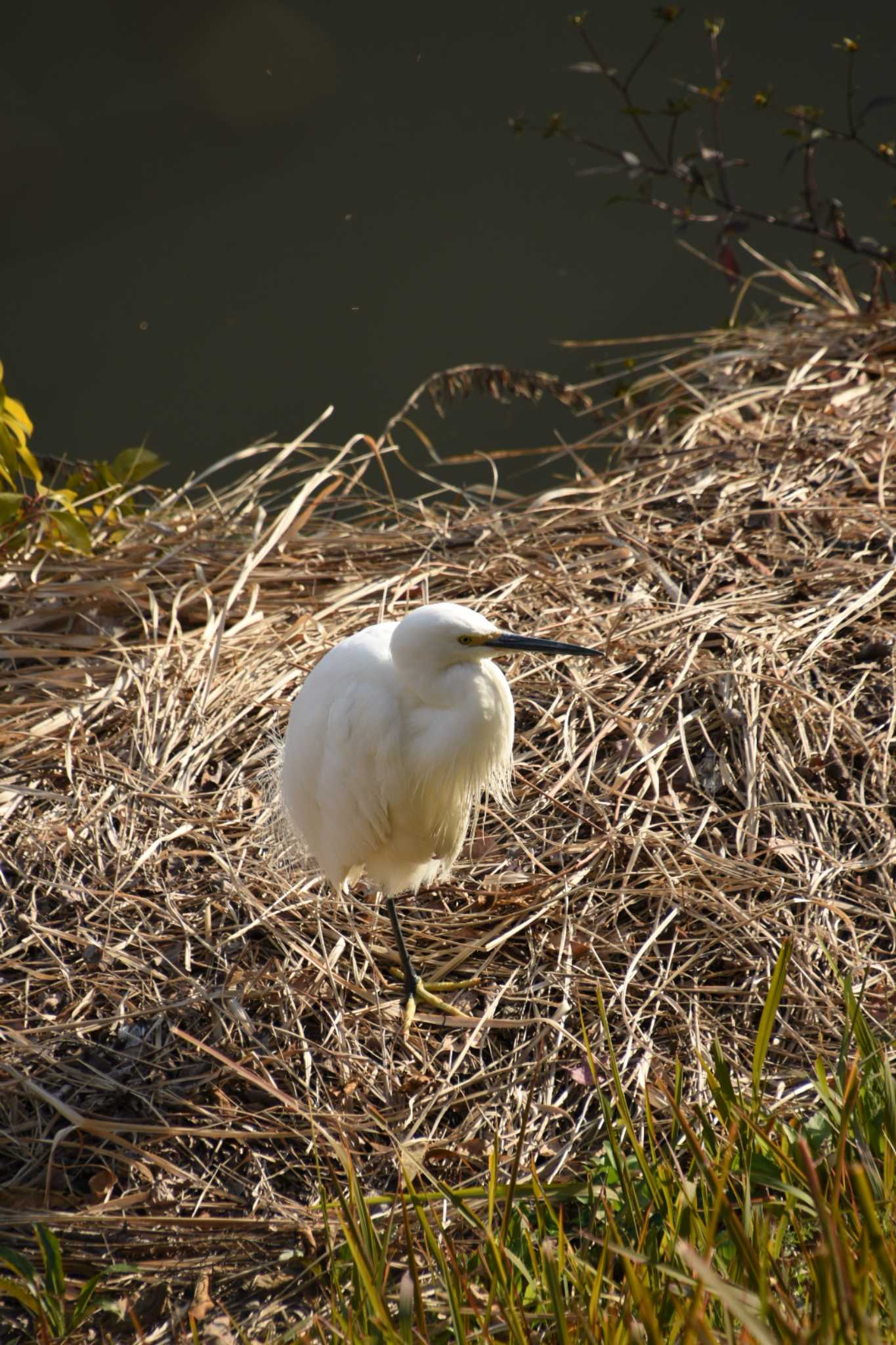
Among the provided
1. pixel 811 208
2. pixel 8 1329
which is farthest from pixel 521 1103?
pixel 811 208

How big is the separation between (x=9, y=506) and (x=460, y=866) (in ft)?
4.68

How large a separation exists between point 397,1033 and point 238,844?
517mm

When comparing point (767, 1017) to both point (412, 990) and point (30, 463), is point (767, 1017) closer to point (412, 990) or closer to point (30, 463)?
point (412, 990)

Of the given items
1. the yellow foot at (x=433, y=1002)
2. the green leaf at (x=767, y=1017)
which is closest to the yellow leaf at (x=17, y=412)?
the yellow foot at (x=433, y=1002)

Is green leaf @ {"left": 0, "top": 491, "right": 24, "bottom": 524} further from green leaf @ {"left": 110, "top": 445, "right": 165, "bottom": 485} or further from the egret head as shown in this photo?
the egret head

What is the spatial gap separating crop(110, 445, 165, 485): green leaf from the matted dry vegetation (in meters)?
0.17

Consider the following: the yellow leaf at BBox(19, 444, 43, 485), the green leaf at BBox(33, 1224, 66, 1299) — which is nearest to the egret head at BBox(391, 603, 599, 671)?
the green leaf at BBox(33, 1224, 66, 1299)

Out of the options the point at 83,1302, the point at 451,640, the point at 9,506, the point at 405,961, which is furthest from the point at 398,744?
the point at 9,506

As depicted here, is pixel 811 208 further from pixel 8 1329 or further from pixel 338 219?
pixel 8 1329

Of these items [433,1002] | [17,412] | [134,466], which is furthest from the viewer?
[134,466]

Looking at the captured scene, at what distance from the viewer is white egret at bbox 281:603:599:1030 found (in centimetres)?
188

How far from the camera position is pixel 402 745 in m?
2.01

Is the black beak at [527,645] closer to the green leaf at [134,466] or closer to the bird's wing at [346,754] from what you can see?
the bird's wing at [346,754]

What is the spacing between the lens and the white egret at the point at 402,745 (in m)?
1.88
